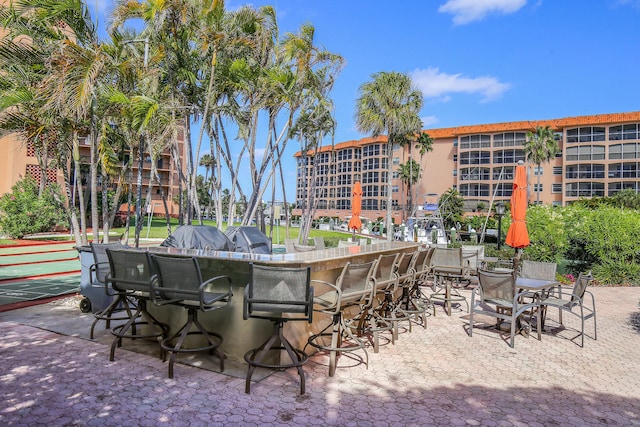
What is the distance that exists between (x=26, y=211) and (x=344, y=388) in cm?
2283

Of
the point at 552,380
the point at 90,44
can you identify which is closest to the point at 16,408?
the point at 552,380

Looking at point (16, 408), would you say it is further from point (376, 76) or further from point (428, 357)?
point (376, 76)

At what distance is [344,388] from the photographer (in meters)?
3.72

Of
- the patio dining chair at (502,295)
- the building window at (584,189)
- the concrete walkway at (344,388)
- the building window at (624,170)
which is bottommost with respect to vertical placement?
the concrete walkway at (344,388)

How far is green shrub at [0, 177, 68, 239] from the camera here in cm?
2012

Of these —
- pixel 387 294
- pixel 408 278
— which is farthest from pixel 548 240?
pixel 387 294

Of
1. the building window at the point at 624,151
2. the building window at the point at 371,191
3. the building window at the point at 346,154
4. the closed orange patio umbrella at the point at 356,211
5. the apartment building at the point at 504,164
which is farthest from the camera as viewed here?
the building window at the point at 346,154

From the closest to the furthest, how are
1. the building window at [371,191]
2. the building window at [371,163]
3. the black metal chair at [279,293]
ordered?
the black metal chair at [279,293], the building window at [371,163], the building window at [371,191]

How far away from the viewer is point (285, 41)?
36.1 feet

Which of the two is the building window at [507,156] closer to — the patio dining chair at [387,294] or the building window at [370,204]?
the building window at [370,204]

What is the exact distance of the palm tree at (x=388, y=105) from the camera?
2370 cm

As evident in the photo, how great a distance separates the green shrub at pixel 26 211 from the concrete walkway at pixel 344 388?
59.8 ft

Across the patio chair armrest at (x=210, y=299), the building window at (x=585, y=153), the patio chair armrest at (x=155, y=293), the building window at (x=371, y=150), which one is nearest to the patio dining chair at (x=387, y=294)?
the patio chair armrest at (x=210, y=299)

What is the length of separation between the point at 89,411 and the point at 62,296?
528 cm
